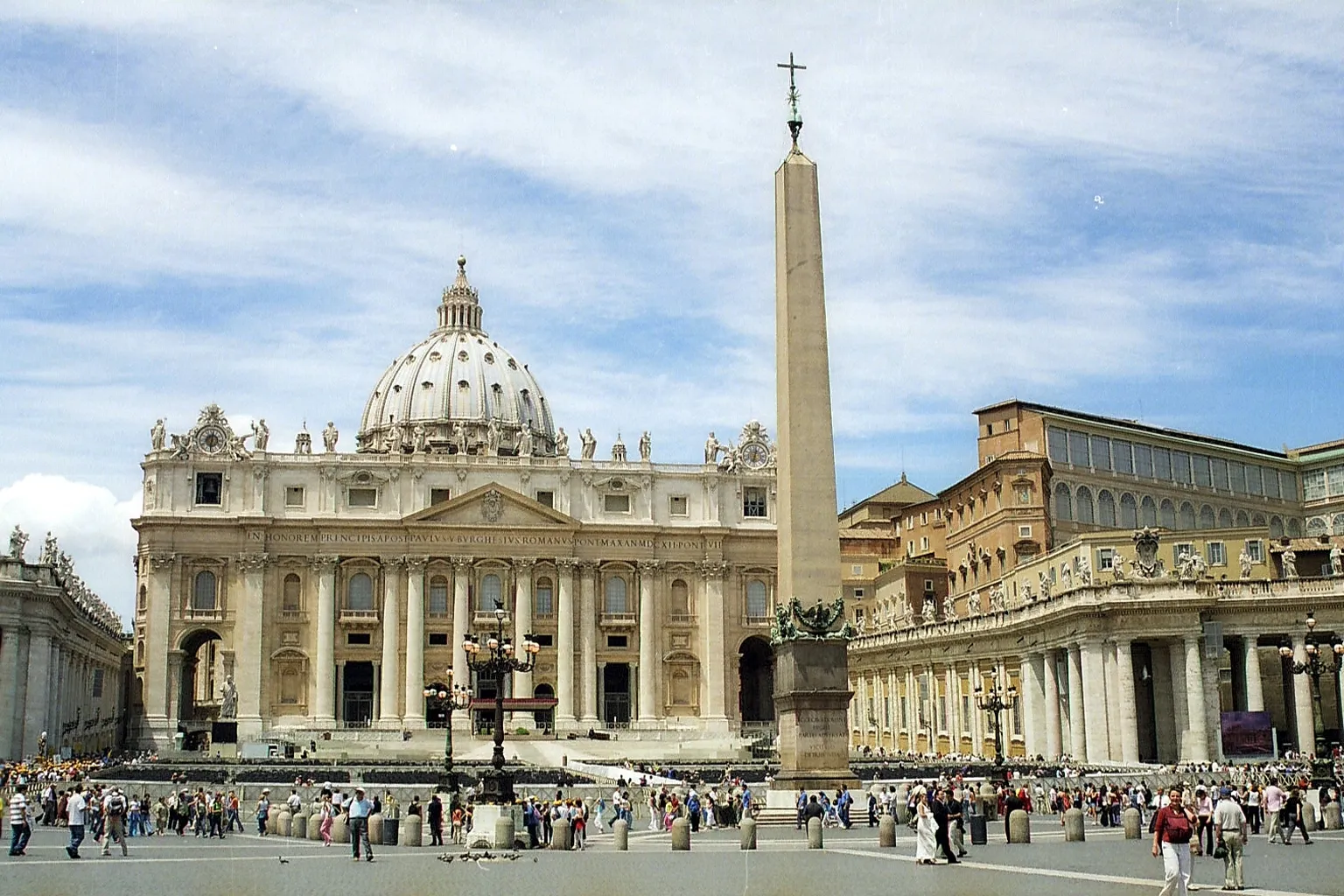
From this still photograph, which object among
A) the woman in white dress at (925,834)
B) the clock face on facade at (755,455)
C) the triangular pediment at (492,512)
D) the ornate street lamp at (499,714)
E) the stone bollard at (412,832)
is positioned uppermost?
the clock face on facade at (755,455)

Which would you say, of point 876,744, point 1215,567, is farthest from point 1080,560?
point 876,744

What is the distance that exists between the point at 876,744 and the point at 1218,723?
2842 cm

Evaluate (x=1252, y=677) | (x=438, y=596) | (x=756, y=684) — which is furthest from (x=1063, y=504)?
(x=438, y=596)

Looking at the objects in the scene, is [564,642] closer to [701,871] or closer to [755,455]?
[755,455]

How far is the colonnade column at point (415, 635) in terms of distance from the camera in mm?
85188

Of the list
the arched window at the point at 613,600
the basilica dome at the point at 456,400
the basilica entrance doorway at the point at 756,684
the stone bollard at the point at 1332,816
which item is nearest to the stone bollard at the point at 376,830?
the stone bollard at the point at 1332,816

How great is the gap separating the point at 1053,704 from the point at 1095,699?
5250 millimetres

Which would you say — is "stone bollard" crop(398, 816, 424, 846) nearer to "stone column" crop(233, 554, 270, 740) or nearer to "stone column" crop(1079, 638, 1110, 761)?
"stone column" crop(1079, 638, 1110, 761)

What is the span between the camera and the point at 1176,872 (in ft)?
51.1

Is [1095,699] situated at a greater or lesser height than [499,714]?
greater

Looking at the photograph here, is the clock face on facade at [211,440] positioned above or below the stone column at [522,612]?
above

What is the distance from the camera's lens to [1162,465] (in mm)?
75312

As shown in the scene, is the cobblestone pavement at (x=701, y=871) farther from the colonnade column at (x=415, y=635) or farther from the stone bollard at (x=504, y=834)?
the colonnade column at (x=415, y=635)

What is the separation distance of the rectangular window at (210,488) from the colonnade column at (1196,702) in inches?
2169
